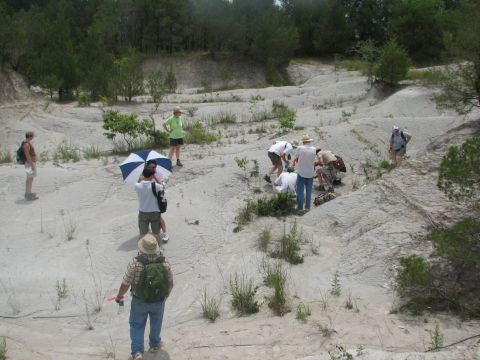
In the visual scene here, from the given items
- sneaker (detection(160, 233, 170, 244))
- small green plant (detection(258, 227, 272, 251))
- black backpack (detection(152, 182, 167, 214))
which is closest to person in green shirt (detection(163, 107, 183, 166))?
sneaker (detection(160, 233, 170, 244))

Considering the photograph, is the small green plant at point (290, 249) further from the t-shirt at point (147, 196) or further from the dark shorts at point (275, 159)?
the dark shorts at point (275, 159)

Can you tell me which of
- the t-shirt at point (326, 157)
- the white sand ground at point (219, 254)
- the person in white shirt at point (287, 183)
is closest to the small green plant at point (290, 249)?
the white sand ground at point (219, 254)

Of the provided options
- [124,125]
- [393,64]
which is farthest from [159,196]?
[393,64]

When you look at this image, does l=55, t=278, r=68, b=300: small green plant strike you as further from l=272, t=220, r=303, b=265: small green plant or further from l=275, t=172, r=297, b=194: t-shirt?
l=275, t=172, r=297, b=194: t-shirt

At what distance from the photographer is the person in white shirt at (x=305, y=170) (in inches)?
378

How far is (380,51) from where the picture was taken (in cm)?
2408

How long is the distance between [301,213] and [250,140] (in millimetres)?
6251

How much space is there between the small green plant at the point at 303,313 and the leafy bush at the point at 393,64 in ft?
59.2

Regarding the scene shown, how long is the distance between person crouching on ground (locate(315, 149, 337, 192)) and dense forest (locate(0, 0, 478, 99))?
2486cm

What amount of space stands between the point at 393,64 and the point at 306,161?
48.0ft

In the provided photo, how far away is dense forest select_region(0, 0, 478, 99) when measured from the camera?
36656 millimetres

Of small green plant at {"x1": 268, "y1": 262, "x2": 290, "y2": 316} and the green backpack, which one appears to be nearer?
the green backpack

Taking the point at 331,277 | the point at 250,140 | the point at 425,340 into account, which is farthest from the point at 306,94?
the point at 425,340

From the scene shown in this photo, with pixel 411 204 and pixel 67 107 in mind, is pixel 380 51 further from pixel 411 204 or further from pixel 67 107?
pixel 411 204
